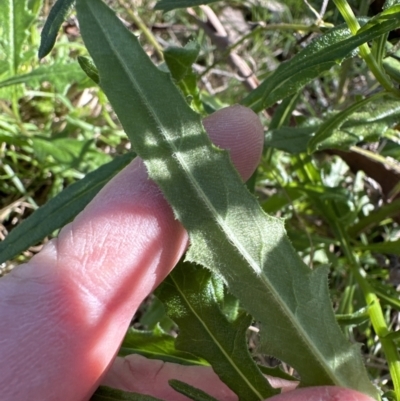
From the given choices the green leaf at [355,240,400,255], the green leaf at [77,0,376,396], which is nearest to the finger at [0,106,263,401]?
the green leaf at [77,0,376,396]

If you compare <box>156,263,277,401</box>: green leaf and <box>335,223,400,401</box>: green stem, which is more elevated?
<box>156,263,277,401</box>: green leaf

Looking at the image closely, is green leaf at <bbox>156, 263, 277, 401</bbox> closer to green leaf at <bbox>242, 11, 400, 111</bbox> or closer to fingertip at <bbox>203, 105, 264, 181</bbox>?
fingertip at <bbox>203, 105, 264, 181</bbox>

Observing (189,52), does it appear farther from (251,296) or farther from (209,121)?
(251,296)

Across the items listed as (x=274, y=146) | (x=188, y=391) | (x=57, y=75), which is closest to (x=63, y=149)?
(x=57, y=75)

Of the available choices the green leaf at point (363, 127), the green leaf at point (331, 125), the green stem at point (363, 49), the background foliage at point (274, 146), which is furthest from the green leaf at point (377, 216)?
the green stem at point (363, 49)

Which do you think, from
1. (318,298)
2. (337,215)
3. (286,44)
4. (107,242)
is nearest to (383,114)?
(337,215)

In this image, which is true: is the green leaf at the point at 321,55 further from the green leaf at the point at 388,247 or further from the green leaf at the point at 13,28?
the green leaf at the point at 13,28
